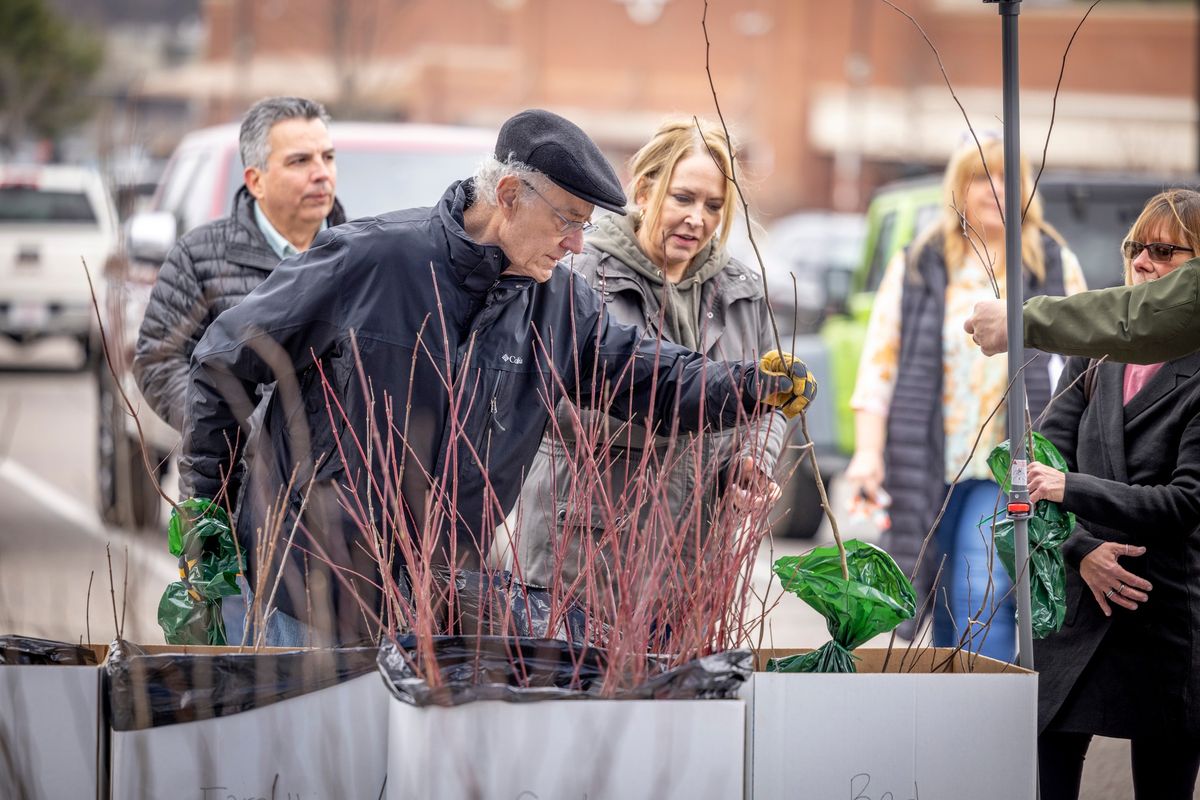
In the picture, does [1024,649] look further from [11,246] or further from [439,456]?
[11,246]

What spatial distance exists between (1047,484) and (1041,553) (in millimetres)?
145

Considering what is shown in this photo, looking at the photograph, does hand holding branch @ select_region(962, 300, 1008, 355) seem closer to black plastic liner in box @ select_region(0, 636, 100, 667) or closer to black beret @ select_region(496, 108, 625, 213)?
black beret @ select_region(496, 108, 625, 213)

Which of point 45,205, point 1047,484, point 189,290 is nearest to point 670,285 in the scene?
point 1047,484

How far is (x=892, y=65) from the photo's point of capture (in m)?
45.4

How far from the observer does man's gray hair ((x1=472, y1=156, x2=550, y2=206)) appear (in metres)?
3.26

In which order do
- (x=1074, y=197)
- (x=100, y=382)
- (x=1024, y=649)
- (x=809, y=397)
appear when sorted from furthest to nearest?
(x=100, y=382) < (x=1074, y=197) < (x=809, y=397) < (x=1024, y=649)

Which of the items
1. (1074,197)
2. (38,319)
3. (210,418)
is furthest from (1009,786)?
(38,319)

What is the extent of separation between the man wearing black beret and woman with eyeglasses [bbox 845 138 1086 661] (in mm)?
1951

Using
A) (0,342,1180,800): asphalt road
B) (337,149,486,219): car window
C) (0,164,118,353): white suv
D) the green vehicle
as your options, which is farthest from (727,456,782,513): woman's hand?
(0,164,118,353): white suv

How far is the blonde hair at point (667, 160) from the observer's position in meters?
4.07

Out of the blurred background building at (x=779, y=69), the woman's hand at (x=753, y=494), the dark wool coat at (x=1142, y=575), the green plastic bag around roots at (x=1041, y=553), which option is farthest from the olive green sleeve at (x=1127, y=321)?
the blurred background building at (x=779, y=69)

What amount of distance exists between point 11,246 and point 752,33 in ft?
102

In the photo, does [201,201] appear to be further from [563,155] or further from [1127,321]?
[1127,321]

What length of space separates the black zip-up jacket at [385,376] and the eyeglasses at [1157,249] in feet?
3.17
